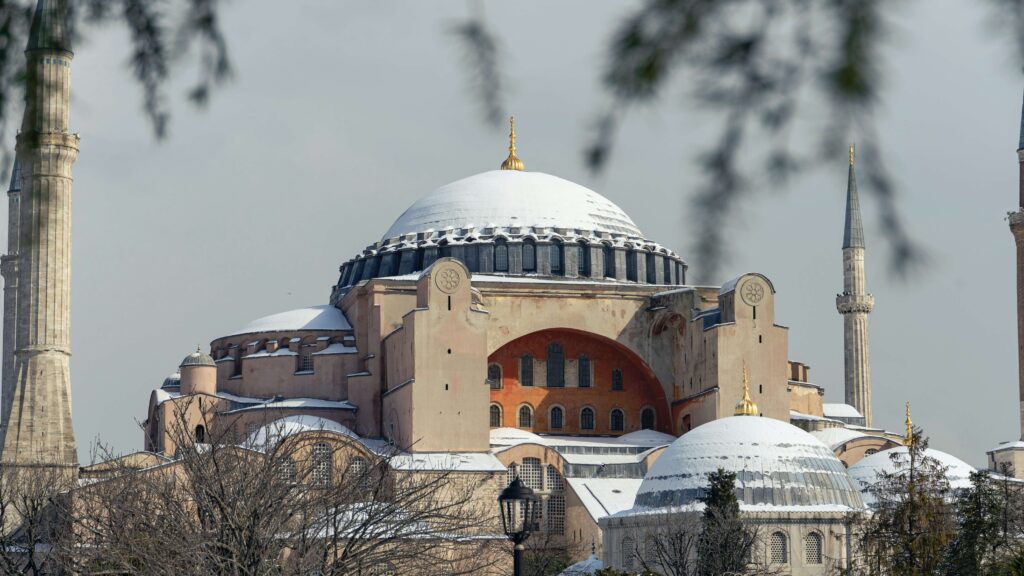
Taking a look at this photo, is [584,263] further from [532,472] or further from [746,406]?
[746,406]

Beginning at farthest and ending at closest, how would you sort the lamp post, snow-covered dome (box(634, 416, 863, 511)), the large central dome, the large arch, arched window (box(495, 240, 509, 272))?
the large central dome
arched window (box(495, 240, 509, 272))
the large arch
snow-covered dome (box(634, 416, 863, 511))
the lamp post

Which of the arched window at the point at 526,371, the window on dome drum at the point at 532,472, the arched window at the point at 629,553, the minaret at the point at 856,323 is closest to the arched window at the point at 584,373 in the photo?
the arched window at the point at 526,371

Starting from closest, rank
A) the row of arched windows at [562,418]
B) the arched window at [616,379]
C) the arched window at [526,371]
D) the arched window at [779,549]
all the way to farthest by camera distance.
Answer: the arched window at [779,549], the row of arched windows at [562,418], the arched window at [526,371], the arched window at [616,379]

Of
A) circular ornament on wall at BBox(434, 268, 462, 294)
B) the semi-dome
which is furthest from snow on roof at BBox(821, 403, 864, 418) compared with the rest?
circular ornament on wall at BBox(434, 268, 462, 294)

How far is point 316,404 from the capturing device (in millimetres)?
48500

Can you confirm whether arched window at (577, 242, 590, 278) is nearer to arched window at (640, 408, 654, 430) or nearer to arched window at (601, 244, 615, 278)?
arched window at (601, 244, 615, 278)

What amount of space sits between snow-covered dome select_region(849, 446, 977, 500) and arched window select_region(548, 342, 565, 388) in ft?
26.6

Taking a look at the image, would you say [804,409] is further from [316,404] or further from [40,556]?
[40,556]

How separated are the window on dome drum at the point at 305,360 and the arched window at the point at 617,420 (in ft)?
27.6

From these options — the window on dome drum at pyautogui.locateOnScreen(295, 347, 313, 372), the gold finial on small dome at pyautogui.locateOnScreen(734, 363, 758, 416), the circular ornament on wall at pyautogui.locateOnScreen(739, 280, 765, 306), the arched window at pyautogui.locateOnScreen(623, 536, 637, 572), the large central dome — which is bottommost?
the arched window at pyautogui.locateOnScreen(623, 536, 637, 572)

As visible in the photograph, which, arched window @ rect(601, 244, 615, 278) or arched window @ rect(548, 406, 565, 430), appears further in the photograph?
arched window @ rect(601, 244, 615, 278)

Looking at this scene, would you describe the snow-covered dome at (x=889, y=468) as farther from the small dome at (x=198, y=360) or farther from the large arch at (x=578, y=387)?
the small dome at (x=198, y=360)

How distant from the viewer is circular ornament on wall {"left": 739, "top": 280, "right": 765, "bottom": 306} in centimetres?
4706

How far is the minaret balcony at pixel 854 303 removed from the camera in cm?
6191
